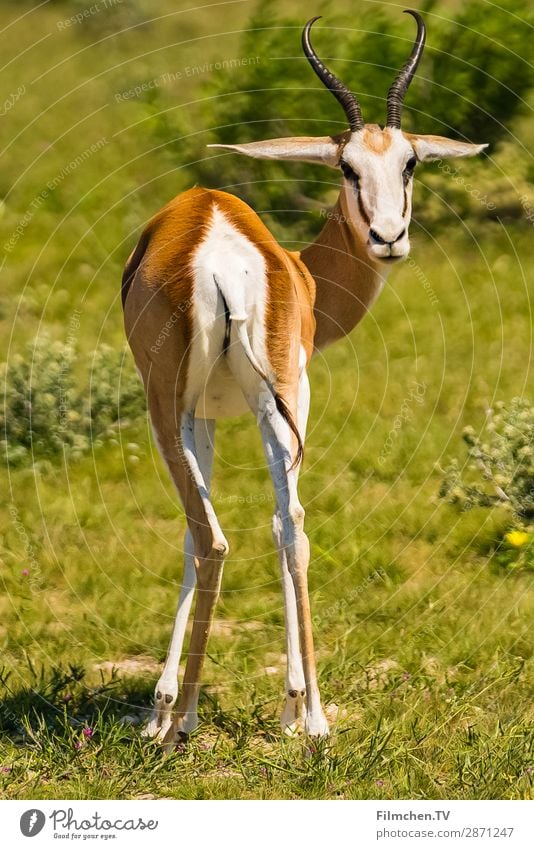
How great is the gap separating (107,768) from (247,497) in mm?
3262

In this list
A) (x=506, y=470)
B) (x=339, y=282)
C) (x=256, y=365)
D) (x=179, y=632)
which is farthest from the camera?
(x=506, y=470)

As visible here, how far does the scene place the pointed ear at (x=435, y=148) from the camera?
642 cm

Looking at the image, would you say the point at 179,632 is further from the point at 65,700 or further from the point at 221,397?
the point at 221,397

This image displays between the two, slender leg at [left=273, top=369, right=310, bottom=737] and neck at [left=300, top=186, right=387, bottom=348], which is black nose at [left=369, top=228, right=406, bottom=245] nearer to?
neck at [left=300, top=186, right=387, bottom=348]

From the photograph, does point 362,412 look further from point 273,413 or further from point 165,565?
point 273,413

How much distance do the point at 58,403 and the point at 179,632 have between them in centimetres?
387

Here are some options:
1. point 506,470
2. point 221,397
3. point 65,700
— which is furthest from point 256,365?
point 506,470

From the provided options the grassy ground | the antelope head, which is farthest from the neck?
the grassy ground

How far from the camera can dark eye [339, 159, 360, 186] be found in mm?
6211

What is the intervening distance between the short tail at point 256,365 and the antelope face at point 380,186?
2.42ft

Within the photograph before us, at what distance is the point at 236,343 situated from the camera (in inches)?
226

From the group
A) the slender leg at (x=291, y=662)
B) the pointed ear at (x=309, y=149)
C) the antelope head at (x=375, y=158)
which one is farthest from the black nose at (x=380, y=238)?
the slender leg at (x=291, y=662)

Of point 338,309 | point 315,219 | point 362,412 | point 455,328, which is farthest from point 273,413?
point 315,219

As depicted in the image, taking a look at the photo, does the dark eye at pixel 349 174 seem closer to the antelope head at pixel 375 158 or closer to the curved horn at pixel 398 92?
the antelope head at pixel 375 158
